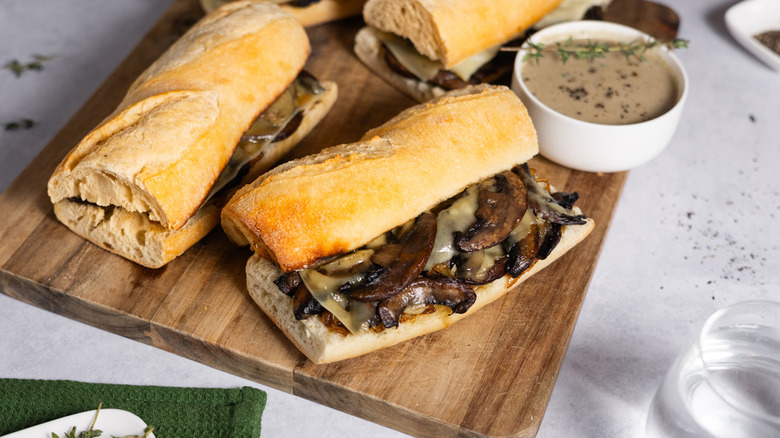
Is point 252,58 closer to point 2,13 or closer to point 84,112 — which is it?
point 84,112

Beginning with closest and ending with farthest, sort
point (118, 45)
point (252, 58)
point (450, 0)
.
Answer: point (252, 58) < point (450, 0) < point (118, 45)

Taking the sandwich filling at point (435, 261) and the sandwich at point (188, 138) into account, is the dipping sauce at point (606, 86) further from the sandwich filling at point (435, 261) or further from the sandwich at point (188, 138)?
the sandwich at point (188, 138)

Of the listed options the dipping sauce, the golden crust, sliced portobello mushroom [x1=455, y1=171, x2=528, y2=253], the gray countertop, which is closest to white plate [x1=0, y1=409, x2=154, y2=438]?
the gray countertop

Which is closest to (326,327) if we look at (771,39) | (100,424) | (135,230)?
(100,424)

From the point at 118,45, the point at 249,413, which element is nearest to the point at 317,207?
the point at 249,413

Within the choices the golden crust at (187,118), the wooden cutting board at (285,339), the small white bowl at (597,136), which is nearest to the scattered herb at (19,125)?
the wooden cutting board at (285,339)
